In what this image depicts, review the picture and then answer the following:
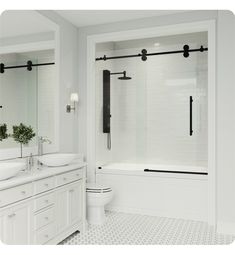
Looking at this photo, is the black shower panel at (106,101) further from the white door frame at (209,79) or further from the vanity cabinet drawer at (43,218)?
the vanity cabinet drawer at (43,218)

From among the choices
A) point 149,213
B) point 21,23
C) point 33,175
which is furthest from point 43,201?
point 21,23

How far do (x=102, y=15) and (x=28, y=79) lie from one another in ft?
4.17

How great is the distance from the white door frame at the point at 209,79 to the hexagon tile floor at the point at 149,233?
0.33 metres

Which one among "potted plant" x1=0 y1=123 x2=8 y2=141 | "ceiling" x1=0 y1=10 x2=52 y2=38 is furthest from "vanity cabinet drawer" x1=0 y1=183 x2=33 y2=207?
"ceiling" x1=0 y1=10 x2=52 y2=38

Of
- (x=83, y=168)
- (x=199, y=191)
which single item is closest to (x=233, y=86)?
(x=199, y=191)

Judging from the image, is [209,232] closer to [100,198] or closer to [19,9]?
[100,198]

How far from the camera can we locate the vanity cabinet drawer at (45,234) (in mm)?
2488

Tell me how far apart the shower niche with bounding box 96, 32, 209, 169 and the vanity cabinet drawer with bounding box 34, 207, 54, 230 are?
1.74 metres

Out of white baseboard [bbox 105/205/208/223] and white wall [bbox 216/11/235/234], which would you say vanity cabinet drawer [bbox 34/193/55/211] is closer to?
white baseboard [bbox 105/205/208/223]

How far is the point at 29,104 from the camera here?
3.17 meters

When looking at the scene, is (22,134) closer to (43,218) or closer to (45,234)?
(43,218)

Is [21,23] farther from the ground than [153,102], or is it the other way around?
[21,23]

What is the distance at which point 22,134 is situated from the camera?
9.59 ft

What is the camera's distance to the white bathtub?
3.63 m
